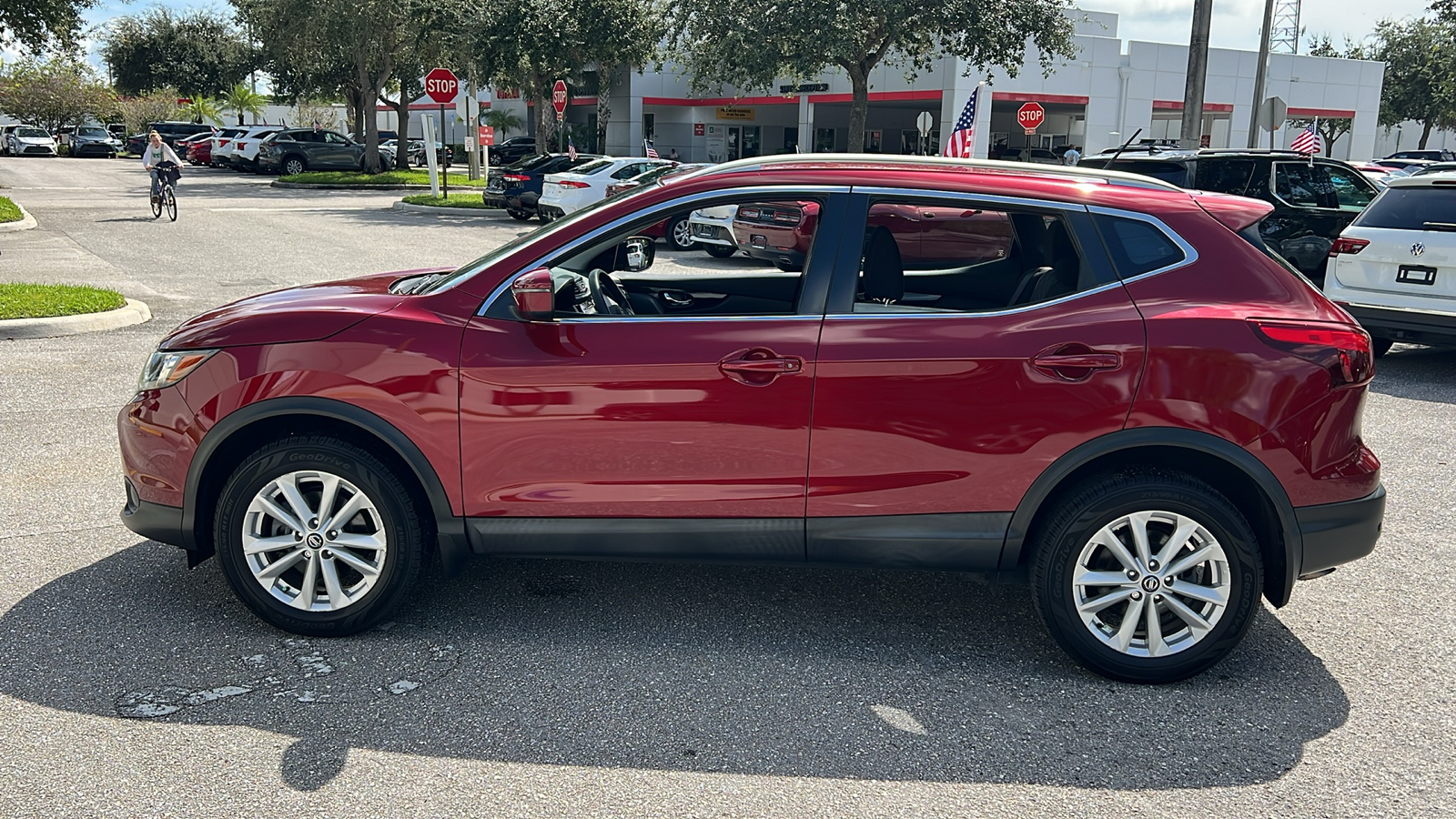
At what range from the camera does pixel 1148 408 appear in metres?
3.93

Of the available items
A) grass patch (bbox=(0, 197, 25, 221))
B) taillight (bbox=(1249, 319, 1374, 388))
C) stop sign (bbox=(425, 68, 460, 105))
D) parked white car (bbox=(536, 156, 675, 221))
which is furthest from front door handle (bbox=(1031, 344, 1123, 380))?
stop sign (bbox=(425, 68, 460, 105))

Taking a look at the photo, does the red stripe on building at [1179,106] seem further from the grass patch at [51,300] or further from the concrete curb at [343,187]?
the grass patch at [51,300]

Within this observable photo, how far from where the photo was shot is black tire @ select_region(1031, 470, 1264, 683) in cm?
396

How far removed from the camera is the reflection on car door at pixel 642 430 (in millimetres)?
3996

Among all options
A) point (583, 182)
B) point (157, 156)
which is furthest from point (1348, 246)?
point (157, 156)

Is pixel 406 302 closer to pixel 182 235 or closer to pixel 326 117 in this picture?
pixel 182 235

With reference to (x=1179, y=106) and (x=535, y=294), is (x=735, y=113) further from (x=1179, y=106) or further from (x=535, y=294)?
(x=535, y=294)

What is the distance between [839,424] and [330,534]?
6.11 feet

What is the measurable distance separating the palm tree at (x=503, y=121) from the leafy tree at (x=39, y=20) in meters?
35.9

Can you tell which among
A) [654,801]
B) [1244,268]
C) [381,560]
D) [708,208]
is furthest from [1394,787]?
[381,560]

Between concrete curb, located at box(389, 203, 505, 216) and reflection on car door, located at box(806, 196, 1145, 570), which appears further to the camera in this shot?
concrete curb, located at box(389, 203, 505, 216)

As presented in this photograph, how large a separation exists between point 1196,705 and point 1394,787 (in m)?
0.65

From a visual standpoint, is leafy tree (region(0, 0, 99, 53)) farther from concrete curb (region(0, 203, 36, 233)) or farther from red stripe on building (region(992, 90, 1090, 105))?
red stripe on building (region(992, 90, 1090, 105))

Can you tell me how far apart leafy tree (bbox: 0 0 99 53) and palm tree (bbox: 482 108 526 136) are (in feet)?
118
